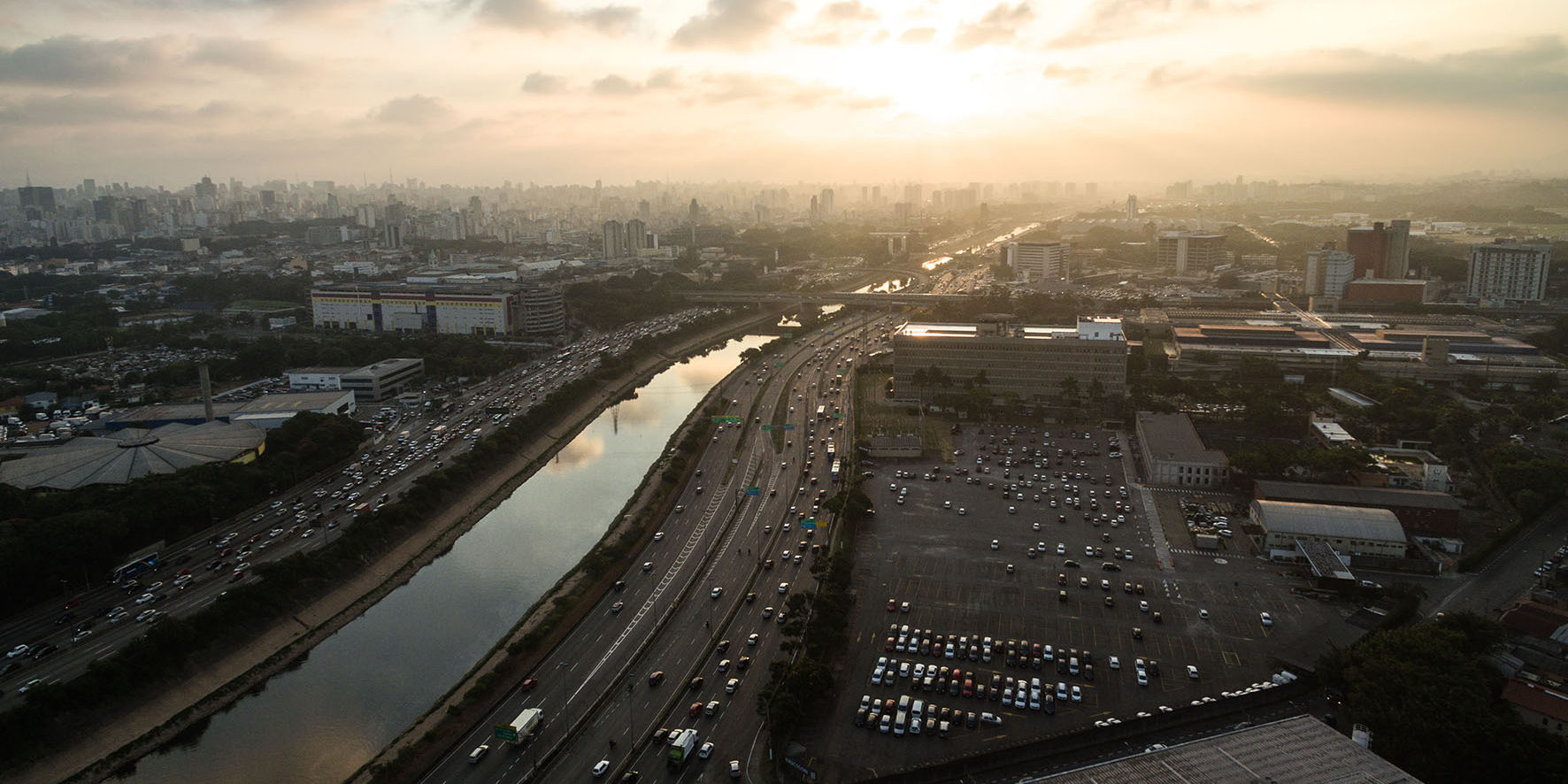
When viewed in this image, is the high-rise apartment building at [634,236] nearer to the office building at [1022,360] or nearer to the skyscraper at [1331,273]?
the skyscraper at [1331,273]

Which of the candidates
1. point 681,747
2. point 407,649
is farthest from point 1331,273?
point 407,649

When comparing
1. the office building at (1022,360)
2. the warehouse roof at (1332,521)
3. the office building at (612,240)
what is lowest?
the warehouse roof at (1332,521)

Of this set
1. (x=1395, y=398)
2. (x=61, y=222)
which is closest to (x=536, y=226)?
(x=61, y=222)

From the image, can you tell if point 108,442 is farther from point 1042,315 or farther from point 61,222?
point 61,222

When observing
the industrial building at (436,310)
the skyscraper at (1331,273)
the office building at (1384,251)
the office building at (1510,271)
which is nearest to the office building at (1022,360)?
the industrial building at (436,310)

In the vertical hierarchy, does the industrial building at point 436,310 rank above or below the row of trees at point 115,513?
above

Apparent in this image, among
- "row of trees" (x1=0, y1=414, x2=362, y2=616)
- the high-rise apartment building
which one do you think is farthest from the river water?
the high-rise apartment building
